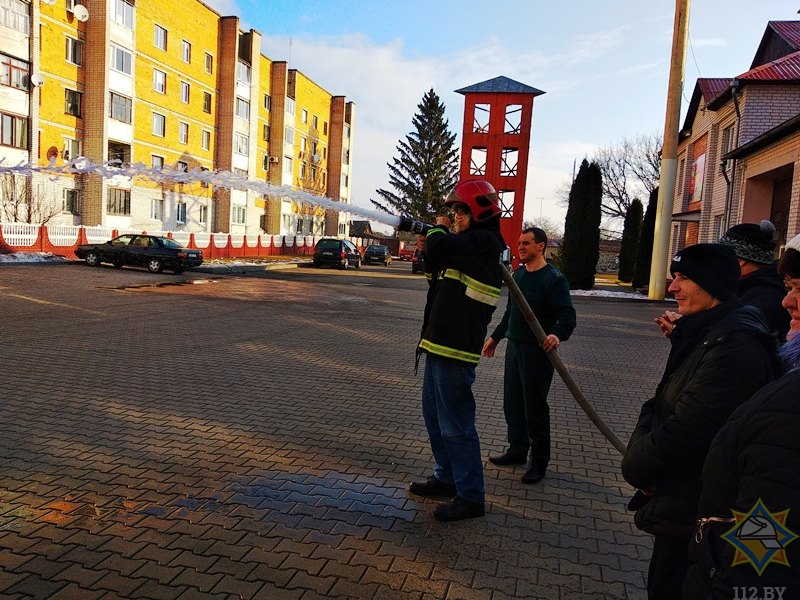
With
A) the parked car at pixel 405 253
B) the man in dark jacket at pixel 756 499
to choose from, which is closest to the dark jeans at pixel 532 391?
the man in dark jacket at pixel 756 499

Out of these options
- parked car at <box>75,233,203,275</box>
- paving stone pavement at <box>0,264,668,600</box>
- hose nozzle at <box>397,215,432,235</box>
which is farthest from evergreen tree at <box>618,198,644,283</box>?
hose nozzle at <box>397,215,432,235</box>

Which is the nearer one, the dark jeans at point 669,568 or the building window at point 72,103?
the dark jeans at point 669,568

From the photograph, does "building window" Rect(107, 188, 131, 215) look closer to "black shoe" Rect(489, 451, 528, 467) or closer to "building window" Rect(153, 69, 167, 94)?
"building window" Rect(153, 69, 167, 94)

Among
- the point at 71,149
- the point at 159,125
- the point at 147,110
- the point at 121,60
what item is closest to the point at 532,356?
the point at 71,149

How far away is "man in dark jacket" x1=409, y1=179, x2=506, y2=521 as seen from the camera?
3686 millimetres

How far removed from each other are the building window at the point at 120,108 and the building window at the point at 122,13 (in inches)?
171

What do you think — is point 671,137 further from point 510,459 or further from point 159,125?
point 159,125

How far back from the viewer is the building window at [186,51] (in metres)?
42.7

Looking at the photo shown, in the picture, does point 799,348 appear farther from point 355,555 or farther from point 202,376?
point 202,376

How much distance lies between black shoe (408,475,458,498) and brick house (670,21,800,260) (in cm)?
1420

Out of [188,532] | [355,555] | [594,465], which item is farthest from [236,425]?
[594,465]

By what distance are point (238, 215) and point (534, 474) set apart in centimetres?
4852

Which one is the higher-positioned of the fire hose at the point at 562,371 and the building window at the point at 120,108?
the building window at the point at 120,108

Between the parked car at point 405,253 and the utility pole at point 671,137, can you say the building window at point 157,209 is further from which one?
the utility pole at point 671,137
